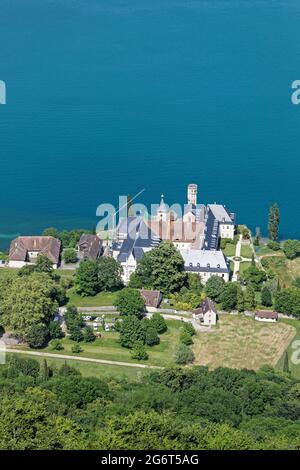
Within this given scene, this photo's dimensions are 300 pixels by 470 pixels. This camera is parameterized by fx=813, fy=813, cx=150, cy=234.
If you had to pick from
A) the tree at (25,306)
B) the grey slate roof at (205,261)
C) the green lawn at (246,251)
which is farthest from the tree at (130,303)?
the green lawn at (246,251)

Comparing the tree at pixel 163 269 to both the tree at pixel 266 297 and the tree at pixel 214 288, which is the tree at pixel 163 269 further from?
the tree at pixel 266 297

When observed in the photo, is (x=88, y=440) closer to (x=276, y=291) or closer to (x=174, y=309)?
(x=174, y=309)

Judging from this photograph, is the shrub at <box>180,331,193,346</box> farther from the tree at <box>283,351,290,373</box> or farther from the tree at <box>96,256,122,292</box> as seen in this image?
the tree at <box>96,256,122,292</box>

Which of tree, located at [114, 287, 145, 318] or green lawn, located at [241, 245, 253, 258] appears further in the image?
green lawn, located at [241, 245, 253, 258]

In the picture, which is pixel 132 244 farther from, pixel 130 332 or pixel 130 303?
pixel 130 332

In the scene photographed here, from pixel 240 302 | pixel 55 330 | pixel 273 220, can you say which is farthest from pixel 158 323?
pixel 273 220

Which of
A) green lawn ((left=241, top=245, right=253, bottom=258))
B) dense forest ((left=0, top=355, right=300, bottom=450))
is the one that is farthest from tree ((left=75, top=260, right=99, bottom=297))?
green lawn ((left=241, top=245, right=253, bottom=258))
